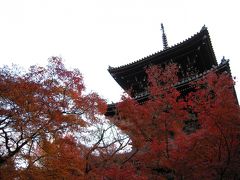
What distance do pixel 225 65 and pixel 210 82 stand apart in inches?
153

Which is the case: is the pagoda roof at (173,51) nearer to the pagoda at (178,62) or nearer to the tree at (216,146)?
the pagoda at (178,62)

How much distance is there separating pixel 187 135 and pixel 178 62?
31.8 ft

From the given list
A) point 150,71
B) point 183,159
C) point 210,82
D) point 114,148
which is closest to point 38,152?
point 114,148

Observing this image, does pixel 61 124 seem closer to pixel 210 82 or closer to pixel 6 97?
pixel 6 97

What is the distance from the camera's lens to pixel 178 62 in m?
26.4

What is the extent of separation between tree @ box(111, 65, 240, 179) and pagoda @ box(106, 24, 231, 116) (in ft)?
14.6

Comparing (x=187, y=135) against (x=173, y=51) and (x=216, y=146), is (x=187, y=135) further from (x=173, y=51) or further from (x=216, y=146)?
(x=173, y=51)

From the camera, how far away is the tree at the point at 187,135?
50.0 ft

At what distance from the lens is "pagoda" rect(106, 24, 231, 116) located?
2509cm

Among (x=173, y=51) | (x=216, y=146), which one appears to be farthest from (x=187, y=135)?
(x=173, y=51)

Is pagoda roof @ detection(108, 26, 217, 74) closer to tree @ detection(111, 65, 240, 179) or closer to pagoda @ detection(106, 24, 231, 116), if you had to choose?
pagoda @ detection(106, 24, 231, 116)

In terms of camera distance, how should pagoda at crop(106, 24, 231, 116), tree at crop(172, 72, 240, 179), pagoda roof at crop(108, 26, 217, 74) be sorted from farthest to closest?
pagoda at crop(106, 24, 231, 116) → pagoda roof at crop(108, 26, 217, 74) → tree at crop(172, 72, 240, 179)

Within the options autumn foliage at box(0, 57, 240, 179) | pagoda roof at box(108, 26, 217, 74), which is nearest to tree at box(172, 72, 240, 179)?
autumn foliage at box(0, 57, 240, 179)

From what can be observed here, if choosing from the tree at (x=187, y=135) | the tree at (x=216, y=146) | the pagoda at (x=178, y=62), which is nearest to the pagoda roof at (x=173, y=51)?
the pagoda at (x=178, y=62)
